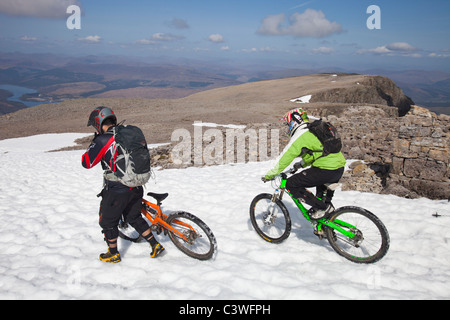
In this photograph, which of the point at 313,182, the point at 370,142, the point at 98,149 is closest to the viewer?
the point at 98,149

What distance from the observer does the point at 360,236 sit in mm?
4984

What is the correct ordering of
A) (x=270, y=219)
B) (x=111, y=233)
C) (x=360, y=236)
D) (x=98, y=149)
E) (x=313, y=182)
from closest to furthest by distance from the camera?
(x=98, y=149) → (x=360, y=236) → (x=111, y=233) → (x=313, y=182) → (x=270, y=219)

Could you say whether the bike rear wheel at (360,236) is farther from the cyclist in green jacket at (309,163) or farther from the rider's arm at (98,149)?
the rider's arm at (98,149)

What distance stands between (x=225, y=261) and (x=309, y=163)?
2.68 meters

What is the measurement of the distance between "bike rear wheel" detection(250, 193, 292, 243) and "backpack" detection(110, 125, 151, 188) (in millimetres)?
3097

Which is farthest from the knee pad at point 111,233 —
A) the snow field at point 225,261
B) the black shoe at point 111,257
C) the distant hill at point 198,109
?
the distant hill at point 198,109

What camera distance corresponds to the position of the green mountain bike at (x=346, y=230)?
4840 millimetres

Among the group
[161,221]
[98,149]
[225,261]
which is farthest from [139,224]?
[225,261]

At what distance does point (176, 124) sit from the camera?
118ft

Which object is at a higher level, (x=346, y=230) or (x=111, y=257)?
(x=346, y=230)

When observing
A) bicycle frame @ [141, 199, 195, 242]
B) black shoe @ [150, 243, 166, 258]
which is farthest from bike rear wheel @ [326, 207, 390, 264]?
black shoe @ [150, 243, 166, 258]

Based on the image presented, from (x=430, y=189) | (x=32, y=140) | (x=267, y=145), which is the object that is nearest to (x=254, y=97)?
(x=32, y=140)

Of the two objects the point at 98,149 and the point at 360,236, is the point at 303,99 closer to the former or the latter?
the point at 360,236
